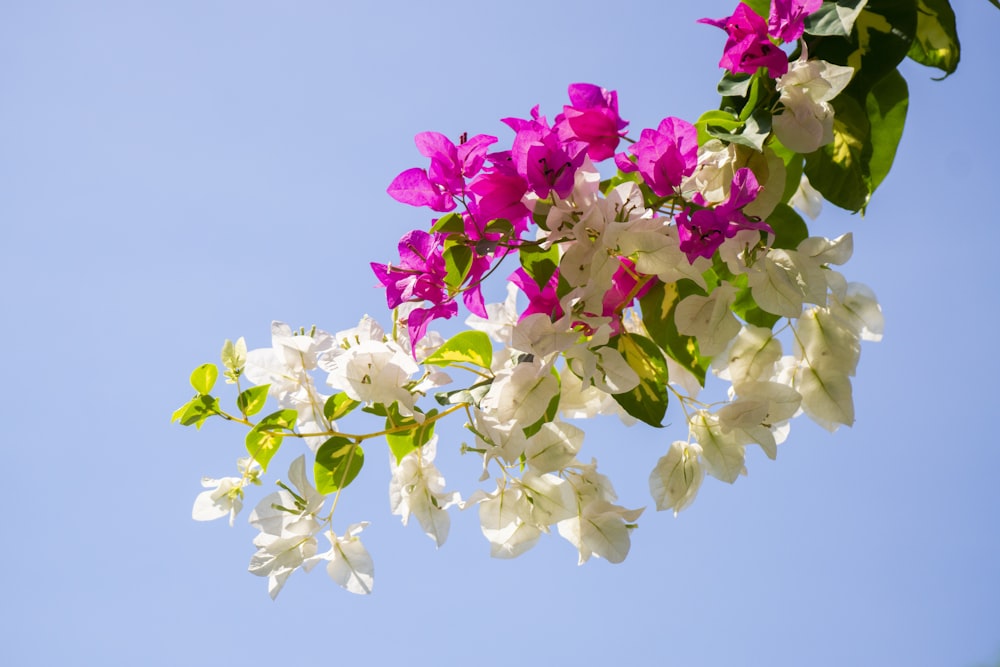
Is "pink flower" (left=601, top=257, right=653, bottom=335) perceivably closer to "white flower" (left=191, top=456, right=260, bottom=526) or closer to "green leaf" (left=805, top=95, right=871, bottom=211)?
"green leaf" (left=805, top=95, right=871, bottom=211)

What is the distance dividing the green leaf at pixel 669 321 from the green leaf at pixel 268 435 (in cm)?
25

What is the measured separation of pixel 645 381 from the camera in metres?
0.60

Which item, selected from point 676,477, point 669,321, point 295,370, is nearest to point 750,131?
point 669,321

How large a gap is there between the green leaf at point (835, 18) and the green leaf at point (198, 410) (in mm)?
471

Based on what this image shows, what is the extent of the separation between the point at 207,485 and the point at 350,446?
0.14m

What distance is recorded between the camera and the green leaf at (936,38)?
0.63m

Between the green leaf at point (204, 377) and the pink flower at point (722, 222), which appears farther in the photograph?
the green leaf at point (204, 377)

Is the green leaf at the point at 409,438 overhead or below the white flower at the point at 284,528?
overhead

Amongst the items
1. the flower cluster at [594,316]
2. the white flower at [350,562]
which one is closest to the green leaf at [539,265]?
the flower cluster at [594,316]

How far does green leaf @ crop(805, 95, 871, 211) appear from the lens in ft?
1.95

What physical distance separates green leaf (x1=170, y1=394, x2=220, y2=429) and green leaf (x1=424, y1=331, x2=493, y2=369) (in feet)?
0.52

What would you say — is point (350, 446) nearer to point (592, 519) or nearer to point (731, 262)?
point (592, 519)

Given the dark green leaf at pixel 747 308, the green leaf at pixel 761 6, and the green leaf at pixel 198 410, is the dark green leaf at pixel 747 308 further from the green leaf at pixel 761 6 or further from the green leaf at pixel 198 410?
the green leaf at pixel 198 410

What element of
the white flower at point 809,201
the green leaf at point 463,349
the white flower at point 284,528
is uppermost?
the white flower at point 809,201
